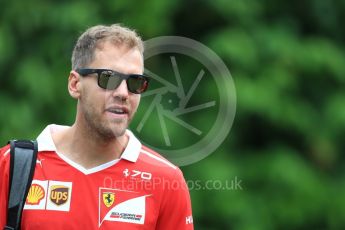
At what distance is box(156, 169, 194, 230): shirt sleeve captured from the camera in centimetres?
527

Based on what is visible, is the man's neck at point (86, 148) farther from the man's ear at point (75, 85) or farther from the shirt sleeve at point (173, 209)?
the shirt sleeve at point (173, 209)

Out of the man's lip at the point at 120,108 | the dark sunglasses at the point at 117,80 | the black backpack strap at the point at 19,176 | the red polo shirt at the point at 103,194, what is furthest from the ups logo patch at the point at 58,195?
the dark sunglasses at the point at 117,80

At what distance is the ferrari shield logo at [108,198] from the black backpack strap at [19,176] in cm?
41

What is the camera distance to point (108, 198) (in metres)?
5.22

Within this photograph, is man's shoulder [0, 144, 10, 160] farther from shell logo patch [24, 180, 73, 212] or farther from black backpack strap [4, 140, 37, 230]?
shell logo patch [24, 180, 73, 212]

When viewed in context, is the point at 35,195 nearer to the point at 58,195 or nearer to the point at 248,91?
the point at 58,195

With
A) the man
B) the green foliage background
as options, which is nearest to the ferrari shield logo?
the man

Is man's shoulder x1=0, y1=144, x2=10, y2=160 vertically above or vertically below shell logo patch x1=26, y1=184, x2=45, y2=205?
above

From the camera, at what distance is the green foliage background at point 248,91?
10680 mm

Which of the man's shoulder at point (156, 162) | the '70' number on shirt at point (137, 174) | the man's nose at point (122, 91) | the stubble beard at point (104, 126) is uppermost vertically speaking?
the man's nose at point (122, 91)

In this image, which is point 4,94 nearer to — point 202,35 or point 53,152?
point 202,35

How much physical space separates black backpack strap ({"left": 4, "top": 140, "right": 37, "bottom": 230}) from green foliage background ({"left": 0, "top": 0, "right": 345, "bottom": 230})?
5051 millimetres

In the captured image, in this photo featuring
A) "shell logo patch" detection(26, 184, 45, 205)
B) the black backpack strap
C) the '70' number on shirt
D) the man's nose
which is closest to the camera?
the black backpack strap

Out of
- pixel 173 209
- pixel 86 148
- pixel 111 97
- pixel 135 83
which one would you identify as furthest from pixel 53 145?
pixel 173 209
